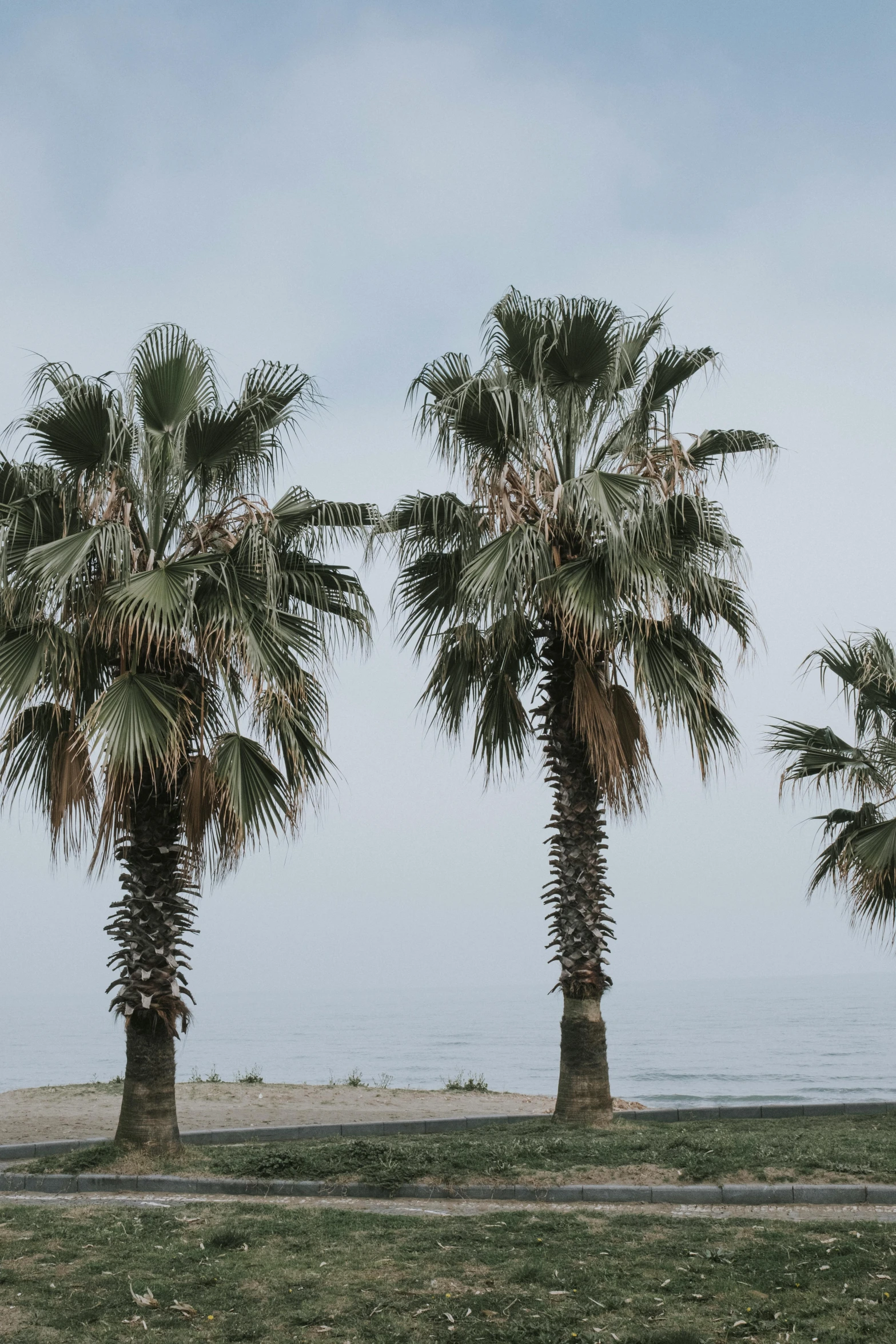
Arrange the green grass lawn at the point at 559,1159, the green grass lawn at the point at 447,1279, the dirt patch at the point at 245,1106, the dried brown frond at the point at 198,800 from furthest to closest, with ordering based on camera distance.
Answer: the dirt patch at the point at 245,1106 < the dried brown frond at the point at 198,800 < the green grass lawn at the point at 559,1159 < the green grass lawn at the point at 447,1279

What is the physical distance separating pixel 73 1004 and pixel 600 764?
139833 mm

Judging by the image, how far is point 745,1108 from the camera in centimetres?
1323

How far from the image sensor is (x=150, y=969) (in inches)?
407

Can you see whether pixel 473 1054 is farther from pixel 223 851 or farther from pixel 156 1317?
pixel 156 1317

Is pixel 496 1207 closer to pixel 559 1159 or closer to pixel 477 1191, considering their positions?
pixel 477 1191

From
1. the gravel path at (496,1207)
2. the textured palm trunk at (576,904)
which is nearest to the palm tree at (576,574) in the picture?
the textured palm trunk at (576,904)

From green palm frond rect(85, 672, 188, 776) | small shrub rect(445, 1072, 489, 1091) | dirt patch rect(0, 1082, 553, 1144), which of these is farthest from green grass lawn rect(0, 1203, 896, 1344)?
small shrub rect(445, 1072, 489, 1091)

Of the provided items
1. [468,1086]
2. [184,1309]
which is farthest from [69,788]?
[468,1086]

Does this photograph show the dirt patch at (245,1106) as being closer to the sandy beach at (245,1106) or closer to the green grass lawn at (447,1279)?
the sandy beach at (245,1106)

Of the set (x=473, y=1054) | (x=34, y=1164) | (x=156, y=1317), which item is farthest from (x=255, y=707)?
(x=473, y=1054)

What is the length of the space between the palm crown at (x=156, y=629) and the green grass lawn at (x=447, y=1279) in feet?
11.9

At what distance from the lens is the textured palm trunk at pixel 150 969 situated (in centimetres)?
1028

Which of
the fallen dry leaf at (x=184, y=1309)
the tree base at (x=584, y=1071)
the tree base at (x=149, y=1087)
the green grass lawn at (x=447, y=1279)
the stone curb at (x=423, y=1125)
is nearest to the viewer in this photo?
the green grass lawn at (x=447, y=1279)

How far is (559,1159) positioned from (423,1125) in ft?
12.1
